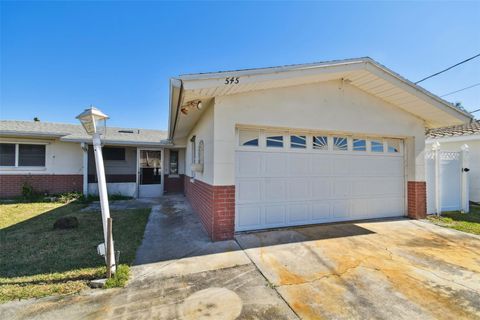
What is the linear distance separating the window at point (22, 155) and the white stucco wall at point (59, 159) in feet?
0.77

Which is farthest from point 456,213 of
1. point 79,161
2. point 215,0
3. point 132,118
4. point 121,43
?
point 132,118

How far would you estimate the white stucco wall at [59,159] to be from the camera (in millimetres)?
10359

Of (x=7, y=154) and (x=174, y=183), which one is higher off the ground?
(x=7, y=154)

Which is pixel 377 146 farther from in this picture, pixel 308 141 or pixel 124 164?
pixel 124 164

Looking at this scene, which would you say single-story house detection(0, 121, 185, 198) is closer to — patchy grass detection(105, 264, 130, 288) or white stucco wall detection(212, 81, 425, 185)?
white stucco wall detection(212, 81, 425, 185)

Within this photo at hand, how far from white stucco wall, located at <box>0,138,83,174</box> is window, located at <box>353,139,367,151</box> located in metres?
12.3

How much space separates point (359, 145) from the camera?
6316 mm

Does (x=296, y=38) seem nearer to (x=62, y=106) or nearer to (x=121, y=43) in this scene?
(x=121, y=43)

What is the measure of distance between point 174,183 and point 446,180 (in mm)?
12274

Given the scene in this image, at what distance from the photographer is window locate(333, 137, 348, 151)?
607 centimetres

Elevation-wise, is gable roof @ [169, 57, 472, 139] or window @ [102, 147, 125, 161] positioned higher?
gable roof @ [169, 57, 472, 139]

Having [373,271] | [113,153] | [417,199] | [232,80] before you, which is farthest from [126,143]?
[417,199]

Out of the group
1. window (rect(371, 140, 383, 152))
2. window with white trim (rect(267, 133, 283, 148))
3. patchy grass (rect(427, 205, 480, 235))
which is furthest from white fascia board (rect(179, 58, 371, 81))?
patchy grass (rect(427, 205, 480, 235))

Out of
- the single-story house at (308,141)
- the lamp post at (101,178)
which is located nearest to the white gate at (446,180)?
the single-story house at (308,141)
